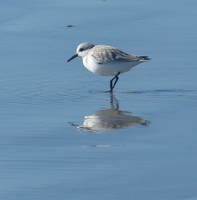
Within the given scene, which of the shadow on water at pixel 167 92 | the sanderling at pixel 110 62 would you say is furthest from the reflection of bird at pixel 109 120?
the sanderling at pixel 110 62

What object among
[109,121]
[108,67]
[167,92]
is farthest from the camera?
[108,67]

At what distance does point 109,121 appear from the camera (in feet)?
25.4

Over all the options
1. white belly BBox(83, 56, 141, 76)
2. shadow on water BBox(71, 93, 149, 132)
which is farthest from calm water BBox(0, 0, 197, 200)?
white belly BBox(83, 56, 141, 76)

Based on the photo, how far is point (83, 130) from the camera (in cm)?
738

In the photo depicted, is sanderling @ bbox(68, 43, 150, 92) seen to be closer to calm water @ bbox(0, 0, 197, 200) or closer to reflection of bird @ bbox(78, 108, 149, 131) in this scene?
calm water @ bbox(0, 0, 197, 200)

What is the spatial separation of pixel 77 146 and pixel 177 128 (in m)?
0.99

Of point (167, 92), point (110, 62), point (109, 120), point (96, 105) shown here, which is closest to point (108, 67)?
point (110, 62)

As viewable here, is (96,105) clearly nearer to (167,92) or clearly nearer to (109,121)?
(109,121)

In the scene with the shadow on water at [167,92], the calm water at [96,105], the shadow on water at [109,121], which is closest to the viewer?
the calm water at [96,105]

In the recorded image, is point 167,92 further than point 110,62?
No

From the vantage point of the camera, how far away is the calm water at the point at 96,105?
605 centimetres

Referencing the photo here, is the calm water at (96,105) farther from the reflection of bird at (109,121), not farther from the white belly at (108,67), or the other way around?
the white belly at (108,67)

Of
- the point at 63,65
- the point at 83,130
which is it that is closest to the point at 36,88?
the point at 63,65

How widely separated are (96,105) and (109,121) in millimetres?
645
